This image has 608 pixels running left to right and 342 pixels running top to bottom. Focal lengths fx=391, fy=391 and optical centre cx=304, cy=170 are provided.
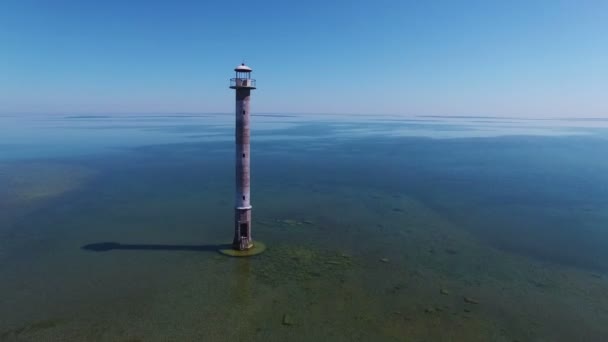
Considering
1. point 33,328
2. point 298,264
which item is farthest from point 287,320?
point 33,328

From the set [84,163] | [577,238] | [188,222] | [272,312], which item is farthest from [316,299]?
[84,163]

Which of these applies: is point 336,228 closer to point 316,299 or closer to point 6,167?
point 316,299

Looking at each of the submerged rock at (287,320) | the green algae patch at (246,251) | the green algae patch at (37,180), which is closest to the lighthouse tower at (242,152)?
the green algae patch at (246,251)

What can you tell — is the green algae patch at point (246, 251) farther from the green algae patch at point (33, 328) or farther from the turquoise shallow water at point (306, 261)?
the green algae patch at point (33, 328)

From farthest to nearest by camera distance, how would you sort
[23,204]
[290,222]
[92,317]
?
[23,204]
[290,222]
[92,317]

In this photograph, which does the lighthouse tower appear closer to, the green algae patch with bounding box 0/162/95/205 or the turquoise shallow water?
the turquoise shallow water

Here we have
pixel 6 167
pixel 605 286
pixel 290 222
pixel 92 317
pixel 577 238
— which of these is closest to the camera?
pixel 92 317
